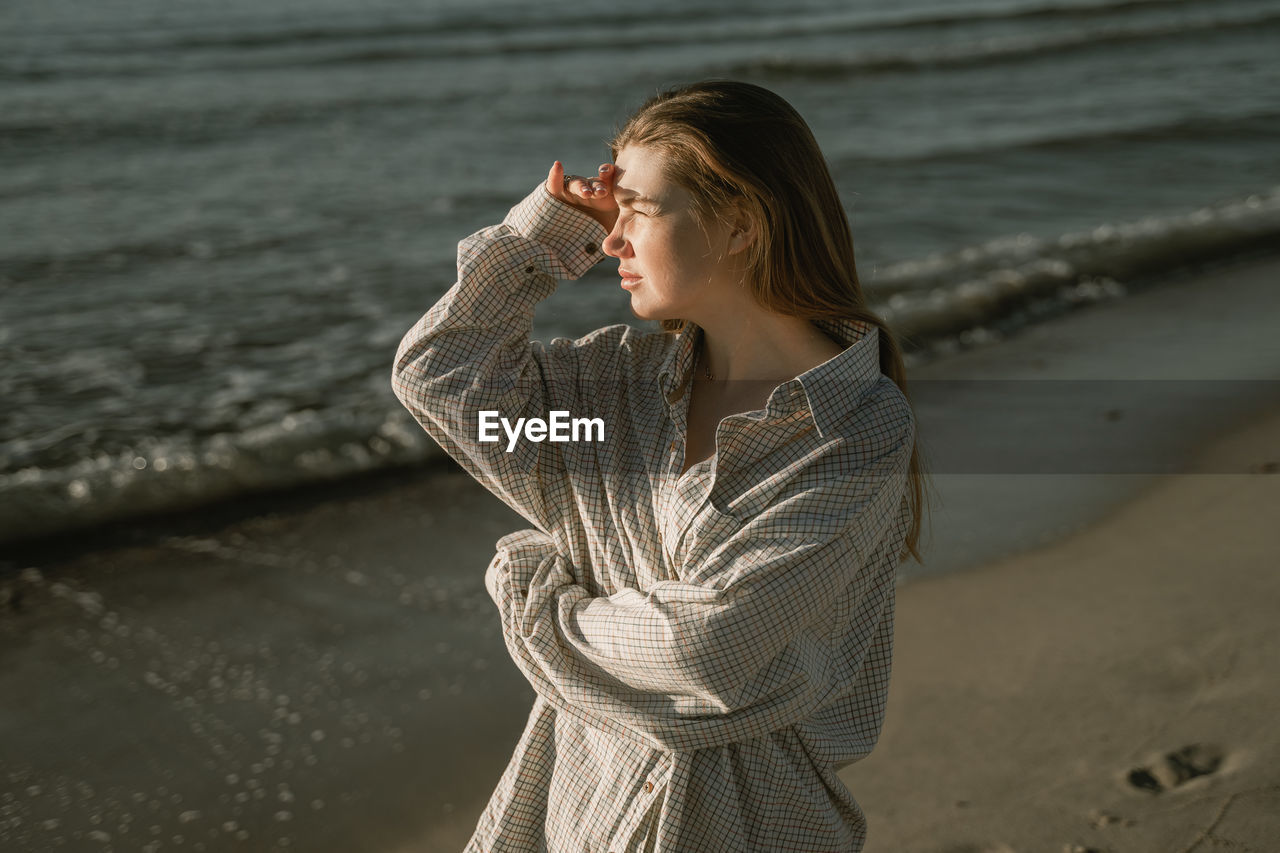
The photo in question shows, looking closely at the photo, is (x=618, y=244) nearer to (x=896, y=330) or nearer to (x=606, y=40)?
(x=896, y=330)

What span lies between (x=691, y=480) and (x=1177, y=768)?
2075 millimetres

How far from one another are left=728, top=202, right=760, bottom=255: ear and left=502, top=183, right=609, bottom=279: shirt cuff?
0.73 ft

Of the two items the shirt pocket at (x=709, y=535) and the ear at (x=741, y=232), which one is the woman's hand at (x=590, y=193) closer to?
the ear at (x=741, y=232)

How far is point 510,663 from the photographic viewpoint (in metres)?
4.09

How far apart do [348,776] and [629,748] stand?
1875 millimetres

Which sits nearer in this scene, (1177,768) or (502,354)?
(502,354)

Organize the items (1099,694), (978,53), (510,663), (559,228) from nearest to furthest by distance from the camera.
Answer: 1. (559,228)
2. (1099,694)
3. (510,663)
4. (978,53)

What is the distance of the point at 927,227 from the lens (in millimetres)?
9820

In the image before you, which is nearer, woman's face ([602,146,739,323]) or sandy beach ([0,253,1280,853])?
woman's face ([602,146,739,323])

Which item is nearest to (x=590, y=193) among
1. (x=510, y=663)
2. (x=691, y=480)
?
(x=691, y=480)

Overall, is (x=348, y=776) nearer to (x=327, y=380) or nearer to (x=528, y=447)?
(x=528, y=447)

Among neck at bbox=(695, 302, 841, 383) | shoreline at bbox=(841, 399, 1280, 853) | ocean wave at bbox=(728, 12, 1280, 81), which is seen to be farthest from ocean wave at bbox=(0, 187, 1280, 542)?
ocean wave at bbox=(728, 12, 1280, 81)

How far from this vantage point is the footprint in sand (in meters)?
3.24

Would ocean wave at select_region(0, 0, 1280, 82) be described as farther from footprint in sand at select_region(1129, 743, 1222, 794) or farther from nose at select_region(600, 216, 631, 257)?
nose at select_region(600, 216, 631, 257)
